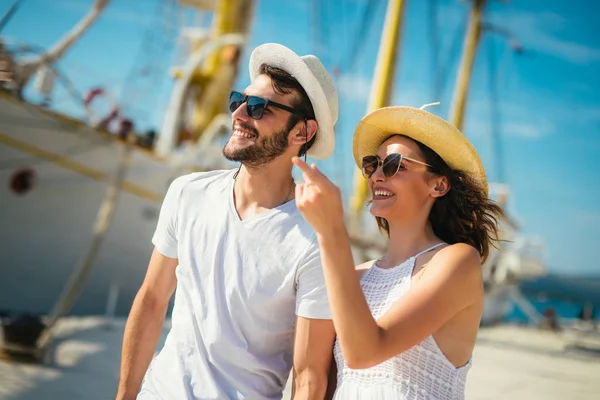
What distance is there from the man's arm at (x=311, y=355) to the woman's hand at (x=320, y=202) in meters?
0.50

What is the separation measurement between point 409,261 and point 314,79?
30.0 inches

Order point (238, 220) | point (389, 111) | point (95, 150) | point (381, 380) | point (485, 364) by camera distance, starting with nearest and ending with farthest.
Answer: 1. point (381, 380)
2. point (238, 220)
3. point (389, 111)
4. point (485, 364)
5. point (95, 150)

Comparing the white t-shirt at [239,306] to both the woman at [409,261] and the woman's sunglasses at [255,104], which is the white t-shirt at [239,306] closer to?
the woman at [409,261]

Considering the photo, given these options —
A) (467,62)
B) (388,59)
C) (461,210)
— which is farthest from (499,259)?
(461,210)

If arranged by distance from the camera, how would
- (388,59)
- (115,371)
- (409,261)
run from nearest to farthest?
(409,261) < (115,371) < (388,59)

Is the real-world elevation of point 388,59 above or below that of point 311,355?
above

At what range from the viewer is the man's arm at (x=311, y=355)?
2.04 meters

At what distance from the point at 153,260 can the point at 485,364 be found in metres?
9.08

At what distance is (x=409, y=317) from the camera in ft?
6.02

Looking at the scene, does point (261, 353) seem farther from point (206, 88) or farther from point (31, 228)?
point (206, 88)

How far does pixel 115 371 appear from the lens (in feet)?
21.3

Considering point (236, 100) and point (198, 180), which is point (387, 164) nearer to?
point (236, 100)

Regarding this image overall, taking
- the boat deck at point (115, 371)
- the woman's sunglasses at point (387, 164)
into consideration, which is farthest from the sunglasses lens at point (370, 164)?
the boat deck at point (115, 371)

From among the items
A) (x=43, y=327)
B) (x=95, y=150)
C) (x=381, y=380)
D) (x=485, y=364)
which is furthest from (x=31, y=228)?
(x=381, y=380)
